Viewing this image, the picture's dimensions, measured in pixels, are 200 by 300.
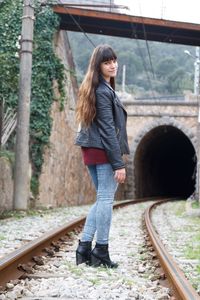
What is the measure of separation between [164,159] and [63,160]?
22.0 meters

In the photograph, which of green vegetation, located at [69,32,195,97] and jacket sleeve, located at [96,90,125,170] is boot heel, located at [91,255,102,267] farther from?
green vegetation, located at [69,32,195,97]

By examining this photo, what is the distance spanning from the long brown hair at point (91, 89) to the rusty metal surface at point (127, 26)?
10624 mm

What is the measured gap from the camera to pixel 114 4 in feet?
52.6

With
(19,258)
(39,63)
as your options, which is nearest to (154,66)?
(39,63)

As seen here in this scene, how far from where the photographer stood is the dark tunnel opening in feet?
Result: 96.6

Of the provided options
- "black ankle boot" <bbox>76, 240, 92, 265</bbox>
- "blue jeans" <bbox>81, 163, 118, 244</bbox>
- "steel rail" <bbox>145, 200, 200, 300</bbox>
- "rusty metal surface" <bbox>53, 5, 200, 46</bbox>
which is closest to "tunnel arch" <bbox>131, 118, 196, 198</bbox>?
"rusty metal surface" <bbox>53, 5, 200, 46</bbox>

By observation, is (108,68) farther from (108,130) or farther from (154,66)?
(154,66)

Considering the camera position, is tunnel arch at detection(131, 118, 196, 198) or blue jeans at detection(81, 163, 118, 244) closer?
blue jeans at detection(81, 163, 118, 244)

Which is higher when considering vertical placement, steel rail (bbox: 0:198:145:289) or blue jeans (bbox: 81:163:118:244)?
blue jeans (bbox: 81:163:118:244)

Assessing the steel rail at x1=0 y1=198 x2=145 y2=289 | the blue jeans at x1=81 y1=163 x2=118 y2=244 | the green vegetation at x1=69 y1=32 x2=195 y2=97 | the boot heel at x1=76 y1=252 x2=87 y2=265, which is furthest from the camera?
the green vegetation at x1=69 y1=32 x2=195 y2=97

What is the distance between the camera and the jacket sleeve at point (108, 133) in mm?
4410

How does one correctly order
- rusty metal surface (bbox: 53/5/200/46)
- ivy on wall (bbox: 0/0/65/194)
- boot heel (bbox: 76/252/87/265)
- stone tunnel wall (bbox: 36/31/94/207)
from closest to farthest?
boot heel (bbox: 76/252/87/265) < ivy on wall (bbox: 0/0/65/194) < stone tunnel wall (bbox: 36/31/94/207) < rusty metal surface (bbox: 53/5/200/46)

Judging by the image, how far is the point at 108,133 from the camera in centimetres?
442

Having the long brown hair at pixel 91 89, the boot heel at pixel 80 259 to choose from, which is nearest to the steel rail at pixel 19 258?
the boot heel at pixel 80 259
